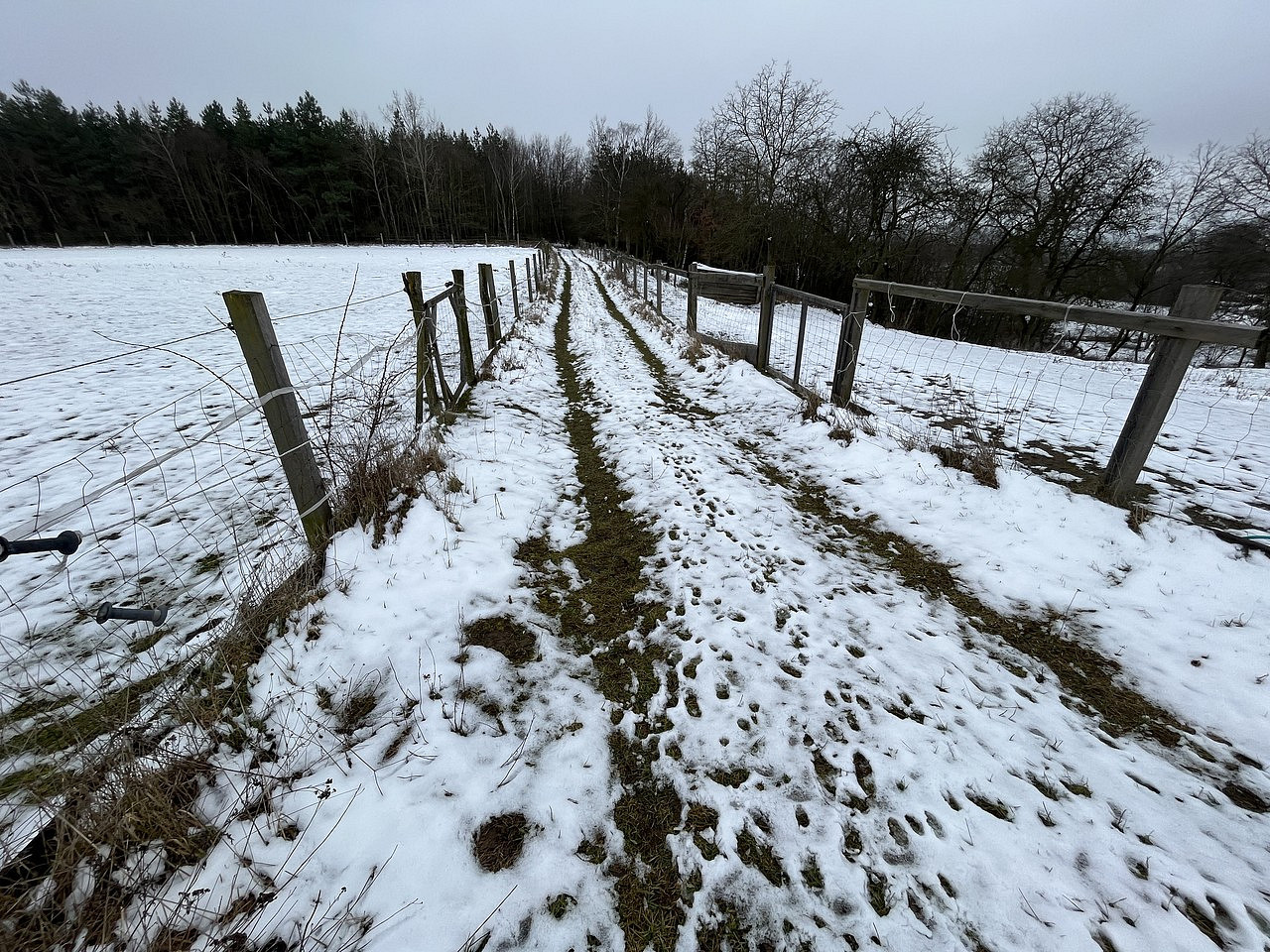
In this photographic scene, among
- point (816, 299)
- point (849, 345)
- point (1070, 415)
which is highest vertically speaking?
point (816, 299)

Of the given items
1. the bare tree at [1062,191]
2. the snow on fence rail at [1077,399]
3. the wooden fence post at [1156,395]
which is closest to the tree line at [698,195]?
the bare tree at [1062,191]

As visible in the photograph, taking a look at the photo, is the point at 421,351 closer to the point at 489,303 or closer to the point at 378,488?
the point at 378,488

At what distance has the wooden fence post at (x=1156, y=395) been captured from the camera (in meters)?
3.18

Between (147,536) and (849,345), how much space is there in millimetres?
6918

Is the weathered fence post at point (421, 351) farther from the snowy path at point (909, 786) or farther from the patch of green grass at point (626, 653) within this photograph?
the snowy path at point (909, 786)

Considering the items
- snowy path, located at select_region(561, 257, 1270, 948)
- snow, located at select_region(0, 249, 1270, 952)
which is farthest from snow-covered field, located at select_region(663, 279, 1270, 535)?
snowy path, located at select_region(561, 257, 1270, 948)

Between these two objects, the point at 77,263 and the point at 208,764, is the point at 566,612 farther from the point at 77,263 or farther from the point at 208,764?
the point at 77,263

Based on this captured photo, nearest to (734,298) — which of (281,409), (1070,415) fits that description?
(1070,415)

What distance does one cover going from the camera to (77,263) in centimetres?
2619

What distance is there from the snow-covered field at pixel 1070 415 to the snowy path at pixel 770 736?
1.33 metres

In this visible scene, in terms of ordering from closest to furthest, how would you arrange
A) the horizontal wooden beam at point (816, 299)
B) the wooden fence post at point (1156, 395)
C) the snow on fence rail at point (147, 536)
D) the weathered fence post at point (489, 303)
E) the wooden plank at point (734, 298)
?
1. the snow on fence rail at point (147, 536)
2. the wooden fence post at point (1156, 395)
3. the horizontal wooden beam at point (816, 299)
4. the weathered fence post at point (489, 303)
5. the wooden plank at point (734, 298)

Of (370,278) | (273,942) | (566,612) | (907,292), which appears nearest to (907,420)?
(907,292)

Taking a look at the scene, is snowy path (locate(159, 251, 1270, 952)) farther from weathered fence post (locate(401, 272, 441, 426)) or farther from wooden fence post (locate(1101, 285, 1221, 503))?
weathered fence post (locate(401, 272, 441, 426))

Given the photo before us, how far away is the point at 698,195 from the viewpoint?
31031 millimetres
